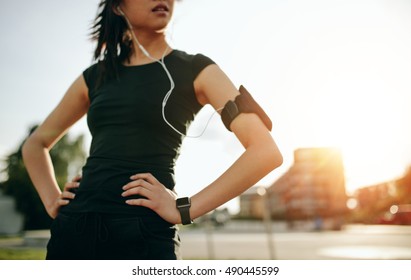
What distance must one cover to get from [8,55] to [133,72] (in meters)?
1.60

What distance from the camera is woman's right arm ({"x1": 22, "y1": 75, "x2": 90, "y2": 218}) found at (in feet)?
4.34

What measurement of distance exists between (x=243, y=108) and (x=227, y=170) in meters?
0.18

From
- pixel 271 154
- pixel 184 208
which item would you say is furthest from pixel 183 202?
pixel 271 154

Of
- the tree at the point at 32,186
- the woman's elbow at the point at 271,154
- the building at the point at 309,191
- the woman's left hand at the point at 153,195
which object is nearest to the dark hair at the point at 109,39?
the woman's left hand at the point at 153,195

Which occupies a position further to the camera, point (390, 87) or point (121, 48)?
point (390, 87)

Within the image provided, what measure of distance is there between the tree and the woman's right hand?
605 cm

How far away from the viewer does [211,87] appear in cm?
107

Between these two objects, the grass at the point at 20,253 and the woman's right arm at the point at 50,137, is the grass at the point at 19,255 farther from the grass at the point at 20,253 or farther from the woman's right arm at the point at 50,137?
the woman's right arm at the point at 50,137

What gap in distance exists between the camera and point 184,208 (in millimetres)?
1058

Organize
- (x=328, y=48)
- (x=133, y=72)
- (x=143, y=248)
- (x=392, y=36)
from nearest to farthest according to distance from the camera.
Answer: (x=143, y=248) < (x=133, y=72) < (x=392, y=36) < (x=328, y=48)

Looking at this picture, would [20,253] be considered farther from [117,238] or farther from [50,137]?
[117,238]

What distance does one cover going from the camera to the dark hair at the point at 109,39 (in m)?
1.21
